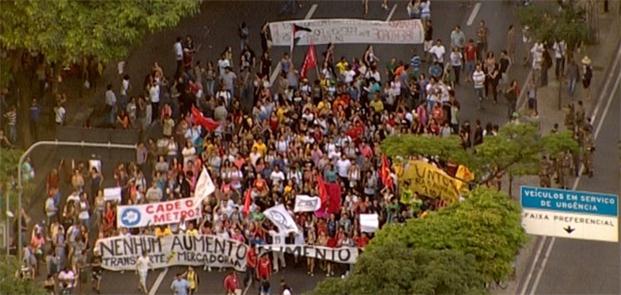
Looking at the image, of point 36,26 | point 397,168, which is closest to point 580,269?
point 397,168

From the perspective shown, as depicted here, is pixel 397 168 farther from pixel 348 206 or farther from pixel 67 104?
pixel 67 104

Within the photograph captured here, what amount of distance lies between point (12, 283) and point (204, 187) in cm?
1308

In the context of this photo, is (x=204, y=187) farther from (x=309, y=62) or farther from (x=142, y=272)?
(x=309, y=62)

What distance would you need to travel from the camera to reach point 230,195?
69.8 metres

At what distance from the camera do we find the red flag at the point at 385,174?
69375 mm

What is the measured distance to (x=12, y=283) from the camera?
2223 inches

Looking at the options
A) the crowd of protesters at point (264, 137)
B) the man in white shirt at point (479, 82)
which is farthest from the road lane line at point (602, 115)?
the man in white shirt at point (479, 82)

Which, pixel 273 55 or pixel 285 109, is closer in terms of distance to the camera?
pixel 285 109

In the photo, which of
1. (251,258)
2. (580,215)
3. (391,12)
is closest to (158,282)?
(251,258)

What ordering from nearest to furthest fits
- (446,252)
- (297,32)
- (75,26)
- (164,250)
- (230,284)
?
(446,252)
(230,284)
(164,250)
(75,26)
(297,32)

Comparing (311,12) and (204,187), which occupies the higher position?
(311,12)

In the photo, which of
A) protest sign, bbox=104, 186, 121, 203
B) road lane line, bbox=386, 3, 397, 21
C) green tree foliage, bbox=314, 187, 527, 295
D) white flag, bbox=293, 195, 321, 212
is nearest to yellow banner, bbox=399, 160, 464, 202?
white flag, bbox=293, 195, 321, 212

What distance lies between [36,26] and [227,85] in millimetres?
6248

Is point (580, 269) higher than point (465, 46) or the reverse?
the reverse
